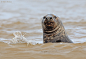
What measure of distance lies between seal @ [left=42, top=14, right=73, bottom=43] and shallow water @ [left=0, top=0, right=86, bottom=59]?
68cm

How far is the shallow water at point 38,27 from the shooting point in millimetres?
4113

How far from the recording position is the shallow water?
4113 millimetres

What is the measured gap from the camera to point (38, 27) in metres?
11.2

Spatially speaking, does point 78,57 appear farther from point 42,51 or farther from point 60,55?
point 42,51

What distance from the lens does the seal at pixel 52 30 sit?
5521mm

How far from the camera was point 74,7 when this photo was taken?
1766cm

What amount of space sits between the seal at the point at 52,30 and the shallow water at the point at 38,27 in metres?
0.68

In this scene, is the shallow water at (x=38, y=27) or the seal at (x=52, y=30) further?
the seal at (x=52, y=30)

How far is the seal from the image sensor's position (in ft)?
18.1

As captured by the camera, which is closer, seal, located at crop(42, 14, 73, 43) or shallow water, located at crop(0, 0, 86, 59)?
shallow water, located at crop(0, 0, 86, 59)

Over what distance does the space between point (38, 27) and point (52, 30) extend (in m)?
5.56

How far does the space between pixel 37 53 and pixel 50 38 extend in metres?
1.64

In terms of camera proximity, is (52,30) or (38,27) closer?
(52,30)

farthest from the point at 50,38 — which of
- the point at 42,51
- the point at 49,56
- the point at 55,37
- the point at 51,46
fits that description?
the point at 49,56
